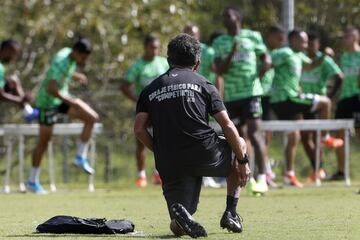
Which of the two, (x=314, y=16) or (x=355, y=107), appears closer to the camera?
(x=355, y=107)

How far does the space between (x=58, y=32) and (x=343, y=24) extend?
601 centimetres

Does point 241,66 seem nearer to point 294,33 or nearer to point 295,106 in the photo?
point 294,33

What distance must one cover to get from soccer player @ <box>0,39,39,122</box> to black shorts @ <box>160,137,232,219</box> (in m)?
8.61

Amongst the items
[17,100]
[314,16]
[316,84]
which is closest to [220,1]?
[314,16]

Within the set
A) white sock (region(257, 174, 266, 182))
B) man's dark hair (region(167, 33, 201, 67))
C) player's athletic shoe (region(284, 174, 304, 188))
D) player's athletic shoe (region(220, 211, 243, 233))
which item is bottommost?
player's athletic shoe (region(284, 174, 304, 188))

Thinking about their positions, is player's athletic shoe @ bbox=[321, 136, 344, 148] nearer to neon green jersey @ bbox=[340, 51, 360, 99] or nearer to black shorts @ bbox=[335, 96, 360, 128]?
black shorts @ bbox=[335, 96, 360, 128]

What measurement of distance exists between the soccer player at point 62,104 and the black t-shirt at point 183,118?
778cm

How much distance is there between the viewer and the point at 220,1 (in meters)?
27.2

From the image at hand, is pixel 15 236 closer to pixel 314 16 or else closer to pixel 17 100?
pixel 17 100

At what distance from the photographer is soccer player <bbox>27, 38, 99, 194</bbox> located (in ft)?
56.6

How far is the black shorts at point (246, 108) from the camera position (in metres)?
16.7

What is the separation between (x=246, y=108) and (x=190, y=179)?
7.39m

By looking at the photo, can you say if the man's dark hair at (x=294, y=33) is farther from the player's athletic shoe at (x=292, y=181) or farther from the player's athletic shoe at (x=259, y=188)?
the player's athletic shoe at (x=259, y=188)

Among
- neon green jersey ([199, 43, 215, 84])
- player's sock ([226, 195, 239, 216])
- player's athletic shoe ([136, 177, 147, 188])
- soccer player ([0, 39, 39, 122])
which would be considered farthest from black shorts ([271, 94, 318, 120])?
player's sock ([226, 195, 239, 216])
